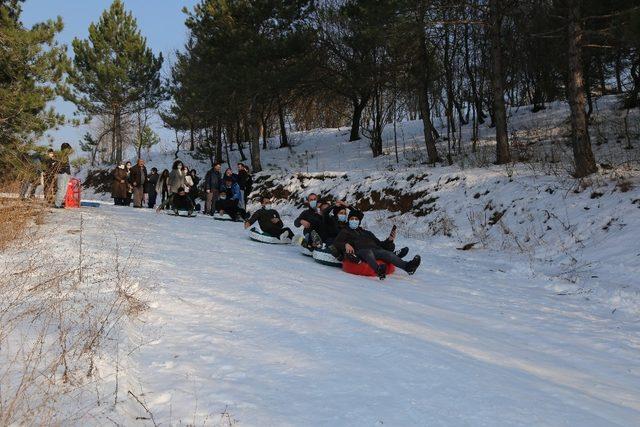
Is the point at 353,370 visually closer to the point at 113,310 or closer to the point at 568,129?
the point at 113,310

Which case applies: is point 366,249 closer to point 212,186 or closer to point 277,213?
point 277,213

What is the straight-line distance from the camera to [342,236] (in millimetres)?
8719

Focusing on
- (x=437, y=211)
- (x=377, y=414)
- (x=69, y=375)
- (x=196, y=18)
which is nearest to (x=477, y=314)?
(x=377, y=414)

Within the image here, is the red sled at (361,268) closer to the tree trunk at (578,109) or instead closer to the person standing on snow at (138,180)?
the tree trunk at (578,109)

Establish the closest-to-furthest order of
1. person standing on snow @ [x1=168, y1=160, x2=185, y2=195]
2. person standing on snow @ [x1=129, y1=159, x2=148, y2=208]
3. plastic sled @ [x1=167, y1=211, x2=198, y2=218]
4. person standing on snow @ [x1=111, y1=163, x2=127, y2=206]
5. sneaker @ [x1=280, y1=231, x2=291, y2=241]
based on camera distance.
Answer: sneaker @ [x1=280, y1=231, x2=291, y2=241] → plastic sled @ [x1=167, y1=211, x2=198, y2=218] → person standing on snow @ [x1=168, y1=160, x2=185, y2=195] → person standing on snow @ [x1=129, y1=159, x2=148, y2=208] → person standing on snow @ [x1=111, y1=163, x2=127, y2=206]

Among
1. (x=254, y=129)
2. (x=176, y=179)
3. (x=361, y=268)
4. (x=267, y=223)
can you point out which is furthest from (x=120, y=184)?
(x=361, y=268)

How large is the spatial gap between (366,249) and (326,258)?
96 cm

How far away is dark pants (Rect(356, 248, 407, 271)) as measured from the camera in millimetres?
8023

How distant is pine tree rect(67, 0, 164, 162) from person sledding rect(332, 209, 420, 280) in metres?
28.0

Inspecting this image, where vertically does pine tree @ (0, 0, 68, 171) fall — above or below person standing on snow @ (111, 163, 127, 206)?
above

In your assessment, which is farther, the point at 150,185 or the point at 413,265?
the point at 150,185

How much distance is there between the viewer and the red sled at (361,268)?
26.7ft

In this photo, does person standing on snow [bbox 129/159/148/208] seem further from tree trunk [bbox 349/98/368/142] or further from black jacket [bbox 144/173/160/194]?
tree trunk [bbox 349/98/368/142]

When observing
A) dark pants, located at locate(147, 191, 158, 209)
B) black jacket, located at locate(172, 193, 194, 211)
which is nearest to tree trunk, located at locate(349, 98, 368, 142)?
dark pants, located at locate(147, 191, 158, 209)
